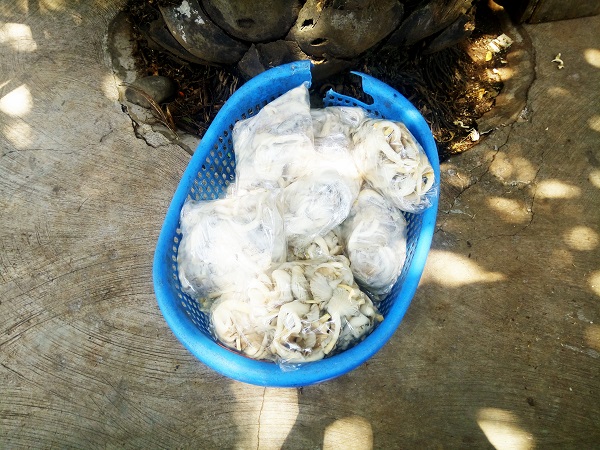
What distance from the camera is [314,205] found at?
65.5 inches

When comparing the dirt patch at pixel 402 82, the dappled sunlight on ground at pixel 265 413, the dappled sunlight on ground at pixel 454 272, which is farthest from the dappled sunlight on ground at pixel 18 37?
the dappled sunlight on ground at pixel 454 272

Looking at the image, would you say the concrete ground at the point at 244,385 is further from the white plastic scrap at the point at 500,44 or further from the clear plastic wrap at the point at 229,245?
the clear plastic wrap at the point at 229,245

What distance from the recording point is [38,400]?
6.38ft

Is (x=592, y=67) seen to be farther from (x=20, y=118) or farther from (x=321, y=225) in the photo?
(x=20, y=118)

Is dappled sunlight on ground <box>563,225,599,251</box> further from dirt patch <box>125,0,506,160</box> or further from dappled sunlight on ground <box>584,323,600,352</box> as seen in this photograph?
dirt patch <box>125,0,506,160</box>

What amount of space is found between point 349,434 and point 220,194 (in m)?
1.16

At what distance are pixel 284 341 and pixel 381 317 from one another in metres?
0.38

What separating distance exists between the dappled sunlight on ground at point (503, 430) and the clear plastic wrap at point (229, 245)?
1.13 m

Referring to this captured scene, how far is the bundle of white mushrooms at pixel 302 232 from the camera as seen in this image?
4.94ft

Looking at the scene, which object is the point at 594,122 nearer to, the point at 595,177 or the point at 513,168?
the point at 595,177

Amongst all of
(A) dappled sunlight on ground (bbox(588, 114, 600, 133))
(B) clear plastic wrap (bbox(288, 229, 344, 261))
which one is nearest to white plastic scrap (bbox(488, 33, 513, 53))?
(A) dappled sunlight on ground (bbox(588, 114, 600, 133))

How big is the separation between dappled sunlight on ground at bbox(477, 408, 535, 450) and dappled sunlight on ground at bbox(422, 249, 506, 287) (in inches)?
22.2

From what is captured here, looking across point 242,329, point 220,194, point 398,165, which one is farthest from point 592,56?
point 242,329

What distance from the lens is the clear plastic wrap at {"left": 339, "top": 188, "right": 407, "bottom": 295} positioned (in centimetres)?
165
